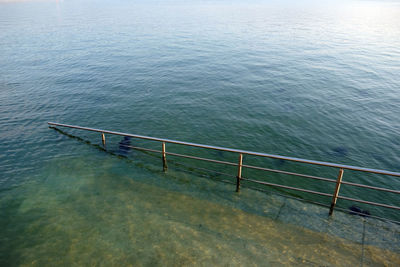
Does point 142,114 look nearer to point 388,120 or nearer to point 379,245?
point 379,245

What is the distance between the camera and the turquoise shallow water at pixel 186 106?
1088 centimetres

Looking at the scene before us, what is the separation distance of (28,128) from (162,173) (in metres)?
12.0

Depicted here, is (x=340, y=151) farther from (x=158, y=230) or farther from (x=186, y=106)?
(x=158, y=230)

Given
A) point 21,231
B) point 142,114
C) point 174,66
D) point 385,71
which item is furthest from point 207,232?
point 385,71

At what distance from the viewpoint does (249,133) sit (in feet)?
57.5

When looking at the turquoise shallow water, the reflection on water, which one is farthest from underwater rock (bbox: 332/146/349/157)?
the reflection on water

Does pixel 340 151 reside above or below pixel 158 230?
below

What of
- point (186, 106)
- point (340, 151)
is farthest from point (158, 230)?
point (186, 106)

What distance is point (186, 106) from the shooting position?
21359 mm

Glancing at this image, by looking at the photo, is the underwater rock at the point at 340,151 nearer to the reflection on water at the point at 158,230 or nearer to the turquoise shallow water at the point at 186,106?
the turquoise shallow water at the point at 186,106

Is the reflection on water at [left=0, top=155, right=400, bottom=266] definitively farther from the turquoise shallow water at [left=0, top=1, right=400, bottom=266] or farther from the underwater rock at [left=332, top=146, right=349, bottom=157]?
the underwater rock at [left=332, top=146, right=349, bottom=157]

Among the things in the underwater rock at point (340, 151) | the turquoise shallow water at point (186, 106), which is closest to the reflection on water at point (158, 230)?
the turquoise shallow water at point (186, 106)

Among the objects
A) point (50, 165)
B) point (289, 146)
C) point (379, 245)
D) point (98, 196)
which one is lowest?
point (289, 146)

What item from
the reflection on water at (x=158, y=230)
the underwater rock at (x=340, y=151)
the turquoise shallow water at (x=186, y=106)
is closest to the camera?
the reflection on water at (x=158, y=230)
